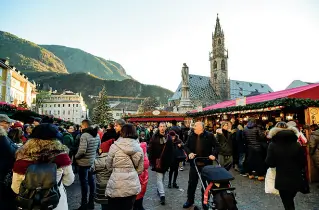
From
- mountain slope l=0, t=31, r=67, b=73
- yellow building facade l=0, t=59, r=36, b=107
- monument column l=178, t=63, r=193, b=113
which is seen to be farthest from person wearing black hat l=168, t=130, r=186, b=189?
mountain slope l=0, t=31, r=67, b=73

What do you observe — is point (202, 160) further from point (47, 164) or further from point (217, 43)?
point (217, 43)

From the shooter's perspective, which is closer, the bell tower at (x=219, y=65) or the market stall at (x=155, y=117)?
the market stall at (x=155, y=117)

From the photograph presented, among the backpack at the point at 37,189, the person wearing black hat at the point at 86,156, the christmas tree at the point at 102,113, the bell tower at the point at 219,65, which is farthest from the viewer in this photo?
the bell tower at the point at 219,65

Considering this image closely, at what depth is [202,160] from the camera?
5102 mm

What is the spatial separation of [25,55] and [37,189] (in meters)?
211

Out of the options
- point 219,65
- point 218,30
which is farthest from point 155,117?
point 218,30

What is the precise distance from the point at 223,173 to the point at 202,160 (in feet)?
4.02

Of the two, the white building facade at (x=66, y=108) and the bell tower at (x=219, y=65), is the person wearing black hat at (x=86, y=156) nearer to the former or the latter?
the bell tower at (x=219, y=65)

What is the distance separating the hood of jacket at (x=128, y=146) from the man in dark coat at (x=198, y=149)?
2.04 metres

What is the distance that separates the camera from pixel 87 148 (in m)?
5.01

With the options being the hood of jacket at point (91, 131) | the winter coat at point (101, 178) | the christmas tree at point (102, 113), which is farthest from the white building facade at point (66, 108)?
the winter coat at point (101, 178)

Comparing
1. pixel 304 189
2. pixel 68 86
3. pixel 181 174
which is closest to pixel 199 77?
pixel 181 174

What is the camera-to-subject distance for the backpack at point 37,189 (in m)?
2.47

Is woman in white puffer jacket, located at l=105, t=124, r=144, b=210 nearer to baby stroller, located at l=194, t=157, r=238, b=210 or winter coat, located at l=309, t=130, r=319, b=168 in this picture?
baby stroller, located at l=194, t=157, r=238, b=210
